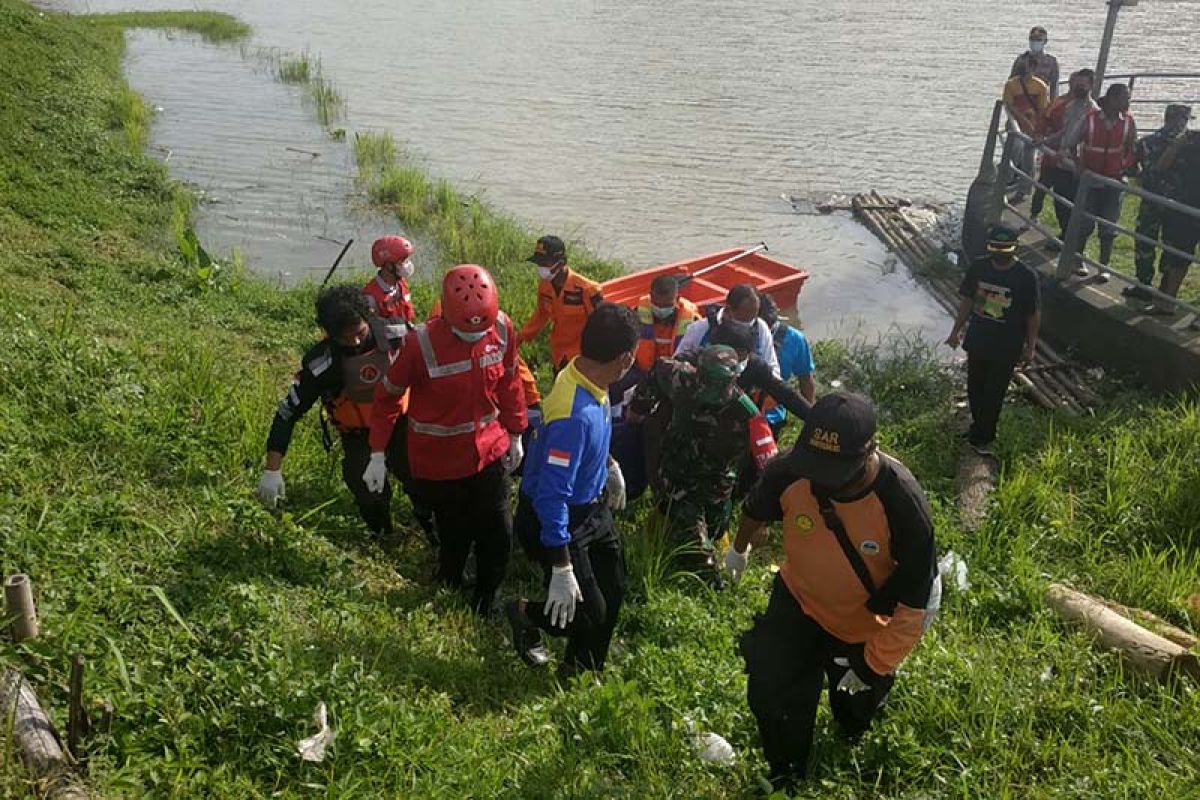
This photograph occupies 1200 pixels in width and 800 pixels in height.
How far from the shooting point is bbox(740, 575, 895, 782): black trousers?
3713 millimetres

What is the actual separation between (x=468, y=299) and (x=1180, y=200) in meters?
7.69

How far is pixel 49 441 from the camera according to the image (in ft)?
16.8

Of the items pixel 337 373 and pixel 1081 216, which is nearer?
pixel 337 373

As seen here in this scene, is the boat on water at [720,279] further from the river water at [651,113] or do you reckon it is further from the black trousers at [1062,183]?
the black trousers at [1062,183]

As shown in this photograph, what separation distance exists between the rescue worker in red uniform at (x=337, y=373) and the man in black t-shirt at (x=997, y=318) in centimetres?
420

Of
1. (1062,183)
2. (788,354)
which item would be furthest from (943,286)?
(788,354)

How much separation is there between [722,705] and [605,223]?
10783 millimetres

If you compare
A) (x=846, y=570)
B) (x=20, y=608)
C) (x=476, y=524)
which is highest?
(x=846, y=570)

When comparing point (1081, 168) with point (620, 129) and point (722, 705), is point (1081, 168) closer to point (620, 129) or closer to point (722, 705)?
point (722, 705)

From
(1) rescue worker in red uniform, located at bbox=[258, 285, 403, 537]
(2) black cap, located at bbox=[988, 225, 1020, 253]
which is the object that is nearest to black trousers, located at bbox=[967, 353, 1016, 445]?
(2) black cap, located at bbox=[988, 225, 1020, 253]

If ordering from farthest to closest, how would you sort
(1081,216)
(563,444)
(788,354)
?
(1081,216) < (788,354) < (563,444)

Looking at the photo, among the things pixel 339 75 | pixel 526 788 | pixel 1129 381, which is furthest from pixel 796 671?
pixel 339 75

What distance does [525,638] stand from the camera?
457 cm

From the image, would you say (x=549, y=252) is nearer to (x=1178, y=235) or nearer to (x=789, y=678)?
(x=789, y=678)
